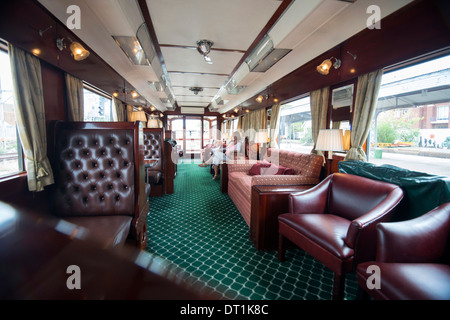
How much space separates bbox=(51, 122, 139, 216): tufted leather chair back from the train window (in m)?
0.67

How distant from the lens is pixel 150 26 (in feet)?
9.16

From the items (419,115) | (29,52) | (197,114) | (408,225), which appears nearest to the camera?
(408,225)

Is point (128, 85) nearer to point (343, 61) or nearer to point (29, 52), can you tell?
point (29, 52)

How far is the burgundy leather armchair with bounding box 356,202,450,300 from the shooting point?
3.90 feet

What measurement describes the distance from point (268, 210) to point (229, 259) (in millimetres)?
737

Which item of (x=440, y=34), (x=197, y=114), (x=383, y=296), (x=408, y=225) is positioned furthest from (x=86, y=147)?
(x=197, y=114)

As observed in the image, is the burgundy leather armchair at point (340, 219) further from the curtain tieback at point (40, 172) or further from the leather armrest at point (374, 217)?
the curtain tieback at point (40, 172)

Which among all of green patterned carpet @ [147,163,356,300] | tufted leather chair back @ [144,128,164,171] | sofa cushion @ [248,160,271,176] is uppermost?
tufted leather chair back @ [144,128,164,171]

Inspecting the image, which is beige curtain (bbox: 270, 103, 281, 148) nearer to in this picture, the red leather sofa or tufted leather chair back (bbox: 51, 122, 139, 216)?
the red leather sofa

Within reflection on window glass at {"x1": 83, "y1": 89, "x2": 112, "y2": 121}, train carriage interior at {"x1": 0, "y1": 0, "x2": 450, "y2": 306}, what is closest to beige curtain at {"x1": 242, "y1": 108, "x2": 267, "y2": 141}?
train carriage interior at {"x1": 0, "y1": 0, "x2": 450, "y2": 306}

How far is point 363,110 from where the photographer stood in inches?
120

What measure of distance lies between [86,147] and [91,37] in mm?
1858

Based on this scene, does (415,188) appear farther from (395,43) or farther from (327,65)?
(327,65)

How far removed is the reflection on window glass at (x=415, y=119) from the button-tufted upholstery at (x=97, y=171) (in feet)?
11.5
